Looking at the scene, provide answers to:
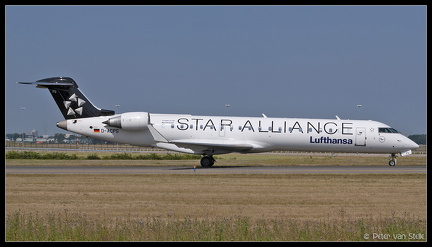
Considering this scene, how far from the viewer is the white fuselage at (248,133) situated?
38312 mm

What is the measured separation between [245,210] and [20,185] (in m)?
10.5

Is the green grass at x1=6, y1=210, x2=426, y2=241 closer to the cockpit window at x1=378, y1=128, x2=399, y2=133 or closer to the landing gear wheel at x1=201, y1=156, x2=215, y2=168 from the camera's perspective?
the landing gear wheel at x1=201, y1=156, x2=215, y2=168

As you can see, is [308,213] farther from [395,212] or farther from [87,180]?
[87,180]

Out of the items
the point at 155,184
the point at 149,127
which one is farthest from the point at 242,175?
the point at 149,127

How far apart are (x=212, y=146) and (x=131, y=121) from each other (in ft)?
16.2

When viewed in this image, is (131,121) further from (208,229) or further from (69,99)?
(208,229)

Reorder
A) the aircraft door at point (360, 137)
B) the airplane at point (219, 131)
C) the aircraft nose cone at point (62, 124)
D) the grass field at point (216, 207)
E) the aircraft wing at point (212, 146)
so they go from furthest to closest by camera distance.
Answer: the aircraft nose cone at point (62, 124) → the aircraft door at point (360, 137) → the airplane at point (219, 131) → the aircraft wing at point (212, 146) → the grass field at point (216, 207)

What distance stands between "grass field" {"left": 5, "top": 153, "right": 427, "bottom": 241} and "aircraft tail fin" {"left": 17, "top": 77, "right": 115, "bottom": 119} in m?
9.78

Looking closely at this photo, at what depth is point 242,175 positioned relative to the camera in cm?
3038

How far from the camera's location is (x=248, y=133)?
38.6 metres

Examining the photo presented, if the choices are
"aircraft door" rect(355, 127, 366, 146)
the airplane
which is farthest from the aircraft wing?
"aircraft door" rect(355, 127, 366, 146)

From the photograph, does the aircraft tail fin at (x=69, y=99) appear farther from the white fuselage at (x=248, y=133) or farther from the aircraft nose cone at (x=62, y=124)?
the white fuselage at (x=248, y=133)

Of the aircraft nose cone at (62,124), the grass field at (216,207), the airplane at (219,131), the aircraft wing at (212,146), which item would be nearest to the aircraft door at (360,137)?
the airplane at (219,131)

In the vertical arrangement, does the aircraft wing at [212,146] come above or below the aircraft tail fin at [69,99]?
below
